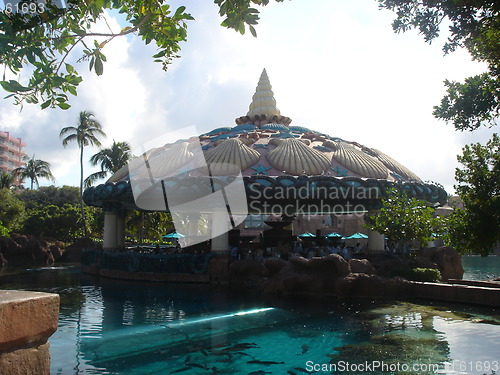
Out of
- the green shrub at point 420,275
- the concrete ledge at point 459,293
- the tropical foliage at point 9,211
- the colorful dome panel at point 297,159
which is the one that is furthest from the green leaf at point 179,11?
the tropical foliage at point 9,211

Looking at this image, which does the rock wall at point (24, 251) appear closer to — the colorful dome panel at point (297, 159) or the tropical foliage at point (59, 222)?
the tropical foliage at point (59, 222)

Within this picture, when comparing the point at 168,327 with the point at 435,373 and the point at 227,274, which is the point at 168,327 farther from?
the point at 227,274

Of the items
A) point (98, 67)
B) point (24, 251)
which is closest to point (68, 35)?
point (98, 67)

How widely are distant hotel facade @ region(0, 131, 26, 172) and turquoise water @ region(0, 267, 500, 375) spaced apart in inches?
3906

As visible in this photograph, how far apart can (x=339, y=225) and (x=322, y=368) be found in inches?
2210

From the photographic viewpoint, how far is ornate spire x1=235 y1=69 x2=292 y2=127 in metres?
38.8

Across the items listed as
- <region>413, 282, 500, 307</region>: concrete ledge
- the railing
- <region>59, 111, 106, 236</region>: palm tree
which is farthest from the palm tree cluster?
<region>413, 282, 500, 307</region>: concrete ledge

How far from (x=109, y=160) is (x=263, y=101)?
1811 cm

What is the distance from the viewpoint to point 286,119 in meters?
39.0

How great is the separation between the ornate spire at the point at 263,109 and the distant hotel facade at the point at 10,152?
7963 centimetres

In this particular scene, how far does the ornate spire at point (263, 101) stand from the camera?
133 feet

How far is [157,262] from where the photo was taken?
966 inches

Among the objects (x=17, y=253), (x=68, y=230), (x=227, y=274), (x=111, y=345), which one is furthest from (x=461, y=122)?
(x=68, y=230)

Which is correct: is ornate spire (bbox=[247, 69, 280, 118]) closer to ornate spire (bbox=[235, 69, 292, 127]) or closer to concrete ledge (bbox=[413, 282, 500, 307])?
ornate spire (bbox=[235, 69, 292, 127])
